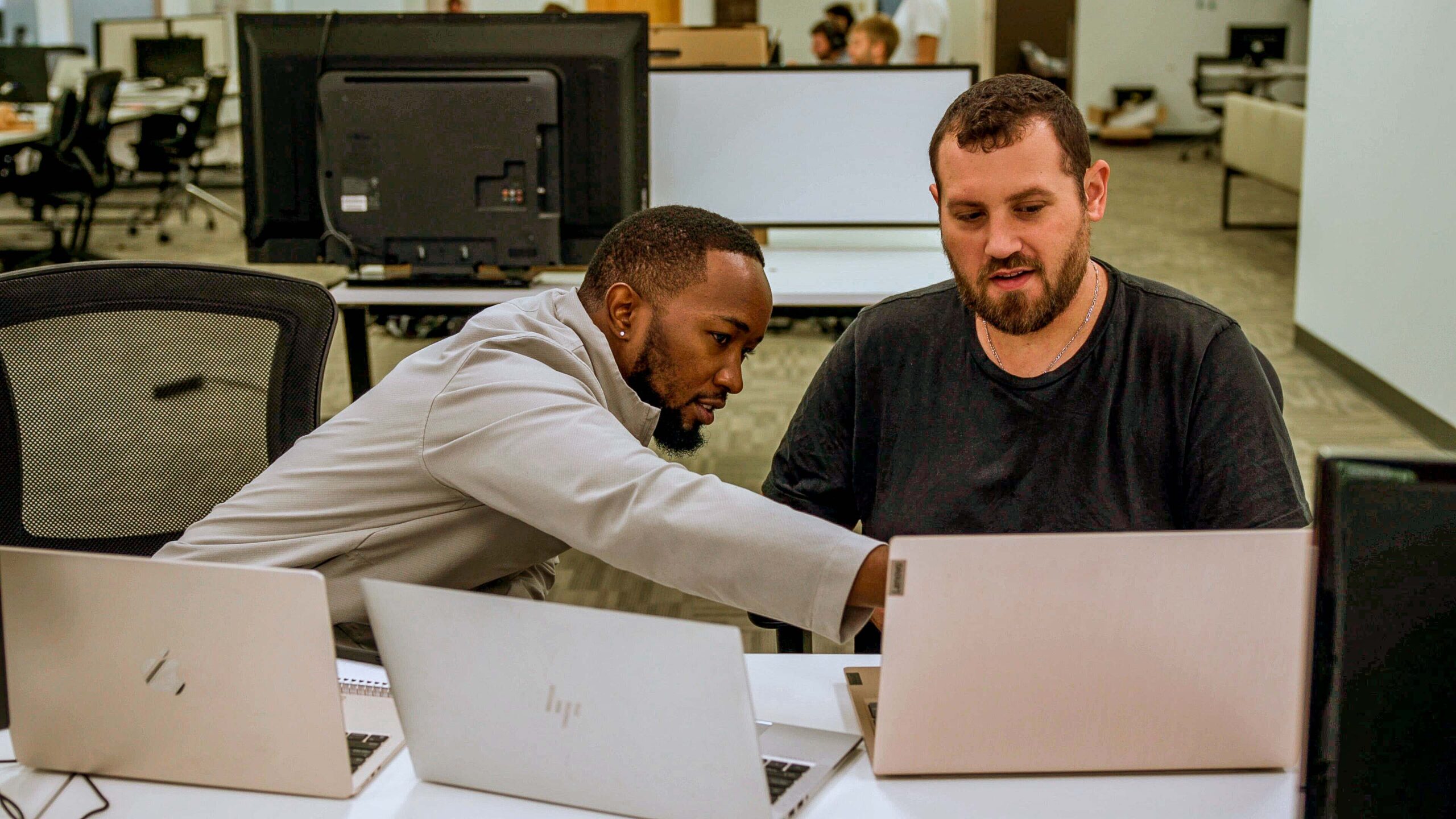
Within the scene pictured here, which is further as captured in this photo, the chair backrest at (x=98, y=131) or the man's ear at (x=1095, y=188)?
the chair backrest at (x=98, y=131)

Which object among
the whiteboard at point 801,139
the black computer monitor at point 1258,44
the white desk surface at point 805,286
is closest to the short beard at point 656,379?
the white desk surface at point 805,286

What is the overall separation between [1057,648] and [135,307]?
4.35ft

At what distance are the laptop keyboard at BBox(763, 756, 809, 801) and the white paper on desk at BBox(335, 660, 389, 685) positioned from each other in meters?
0.38

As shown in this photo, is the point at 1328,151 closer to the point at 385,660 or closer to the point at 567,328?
the point at 567,328

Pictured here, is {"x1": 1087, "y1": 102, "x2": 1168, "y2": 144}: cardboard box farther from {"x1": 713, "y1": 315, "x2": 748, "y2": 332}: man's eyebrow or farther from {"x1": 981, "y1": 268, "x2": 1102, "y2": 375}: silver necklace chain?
{"x1": 713, "y1": 315, "x2": 748, "y2": 332}: man's eyebrow

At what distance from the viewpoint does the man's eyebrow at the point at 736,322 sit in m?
1.40

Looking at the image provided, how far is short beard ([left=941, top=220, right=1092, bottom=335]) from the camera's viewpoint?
139 cm

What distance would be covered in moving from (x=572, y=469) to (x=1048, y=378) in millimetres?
588

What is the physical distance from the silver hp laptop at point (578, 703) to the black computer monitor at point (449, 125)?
177cm

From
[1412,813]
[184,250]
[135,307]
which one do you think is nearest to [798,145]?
[135,307]

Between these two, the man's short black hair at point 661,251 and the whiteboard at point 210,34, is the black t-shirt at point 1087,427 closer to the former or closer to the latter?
the man's short black hair at point 661,251

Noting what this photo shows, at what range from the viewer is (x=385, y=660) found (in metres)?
0.95

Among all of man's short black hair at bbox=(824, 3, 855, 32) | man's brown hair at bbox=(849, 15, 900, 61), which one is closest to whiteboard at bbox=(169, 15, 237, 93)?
man's short black hair at bbox=(824, 3, 855, 32)

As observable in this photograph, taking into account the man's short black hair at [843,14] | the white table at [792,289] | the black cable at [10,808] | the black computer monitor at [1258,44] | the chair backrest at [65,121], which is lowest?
the black cable at [10,808]
